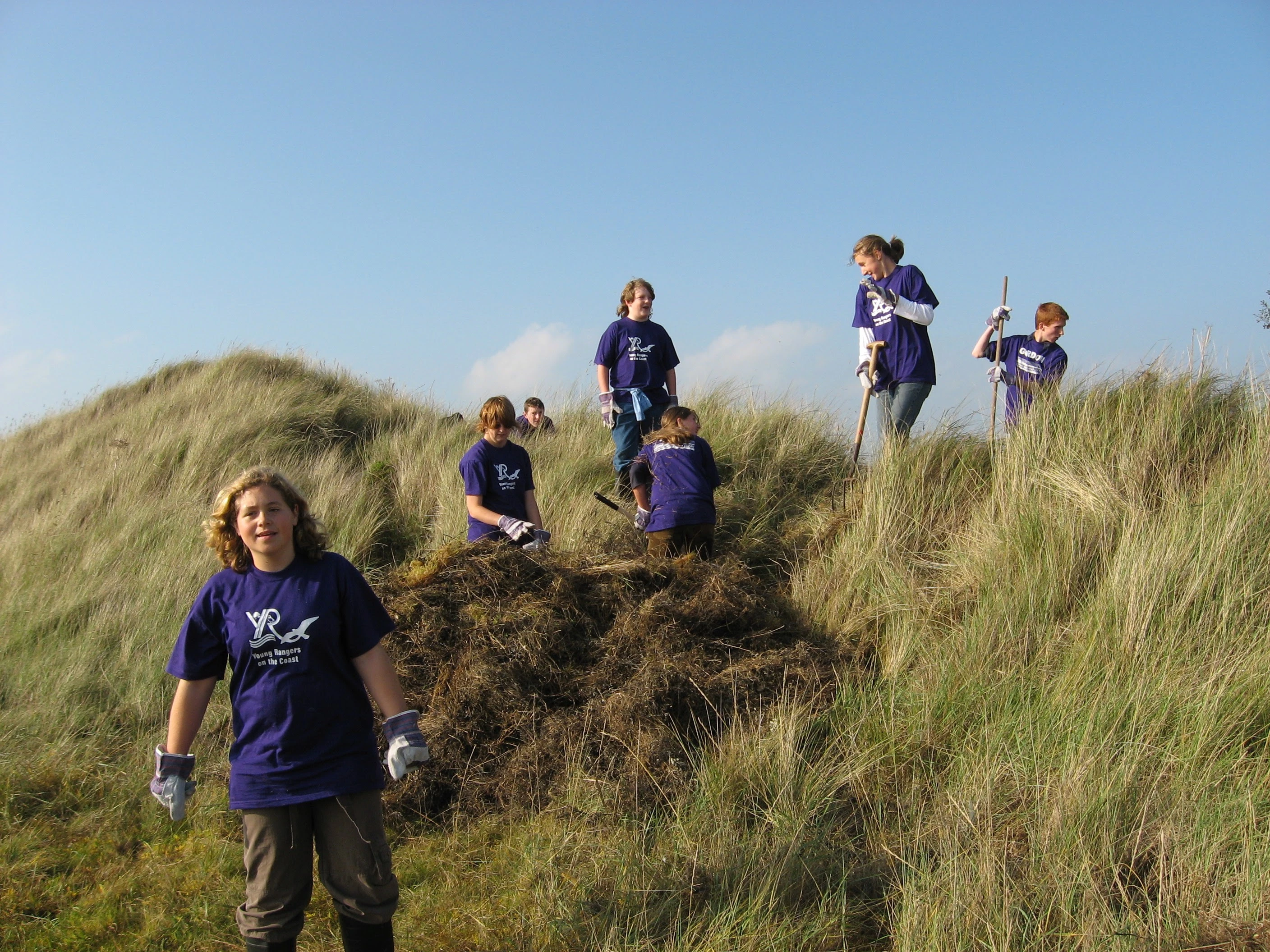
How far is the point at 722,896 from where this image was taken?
11.8 feet

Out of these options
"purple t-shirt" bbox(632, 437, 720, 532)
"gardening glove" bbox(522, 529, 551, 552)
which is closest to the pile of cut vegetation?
"gardening glove" bbox(522, 529, 551, 552)

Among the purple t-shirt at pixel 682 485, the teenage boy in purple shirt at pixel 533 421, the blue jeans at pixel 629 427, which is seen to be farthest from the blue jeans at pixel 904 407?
the teenage boy in purple shirt at pixel 533 421

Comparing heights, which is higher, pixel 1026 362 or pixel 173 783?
pixel 1026 362

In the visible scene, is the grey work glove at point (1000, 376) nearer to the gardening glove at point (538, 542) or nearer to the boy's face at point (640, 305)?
the boy's face at point (640, 305)

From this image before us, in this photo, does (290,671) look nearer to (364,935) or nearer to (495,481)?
(364,935)

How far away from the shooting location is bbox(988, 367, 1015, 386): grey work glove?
7.76 meters

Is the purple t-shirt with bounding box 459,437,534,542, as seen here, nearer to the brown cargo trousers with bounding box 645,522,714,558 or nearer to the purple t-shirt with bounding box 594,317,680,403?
the brown cargo trousers with bounding box 645,522,714,558

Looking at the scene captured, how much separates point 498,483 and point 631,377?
2131 mm

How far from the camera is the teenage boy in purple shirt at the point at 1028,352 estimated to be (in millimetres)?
7762

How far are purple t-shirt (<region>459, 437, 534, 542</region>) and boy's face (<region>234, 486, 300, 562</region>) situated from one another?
3.01 meters

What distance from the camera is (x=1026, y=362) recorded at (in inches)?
315

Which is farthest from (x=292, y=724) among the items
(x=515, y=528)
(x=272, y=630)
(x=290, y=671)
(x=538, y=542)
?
(x=515, y=528)

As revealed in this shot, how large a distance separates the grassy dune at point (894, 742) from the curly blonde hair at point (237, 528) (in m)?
1.67

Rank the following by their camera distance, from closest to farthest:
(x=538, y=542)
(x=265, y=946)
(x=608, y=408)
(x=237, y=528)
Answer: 1. (x=265, y=946)
2. (x=237, y=528)
3. (x=538, y=542)
4. (x=608, y=408)
